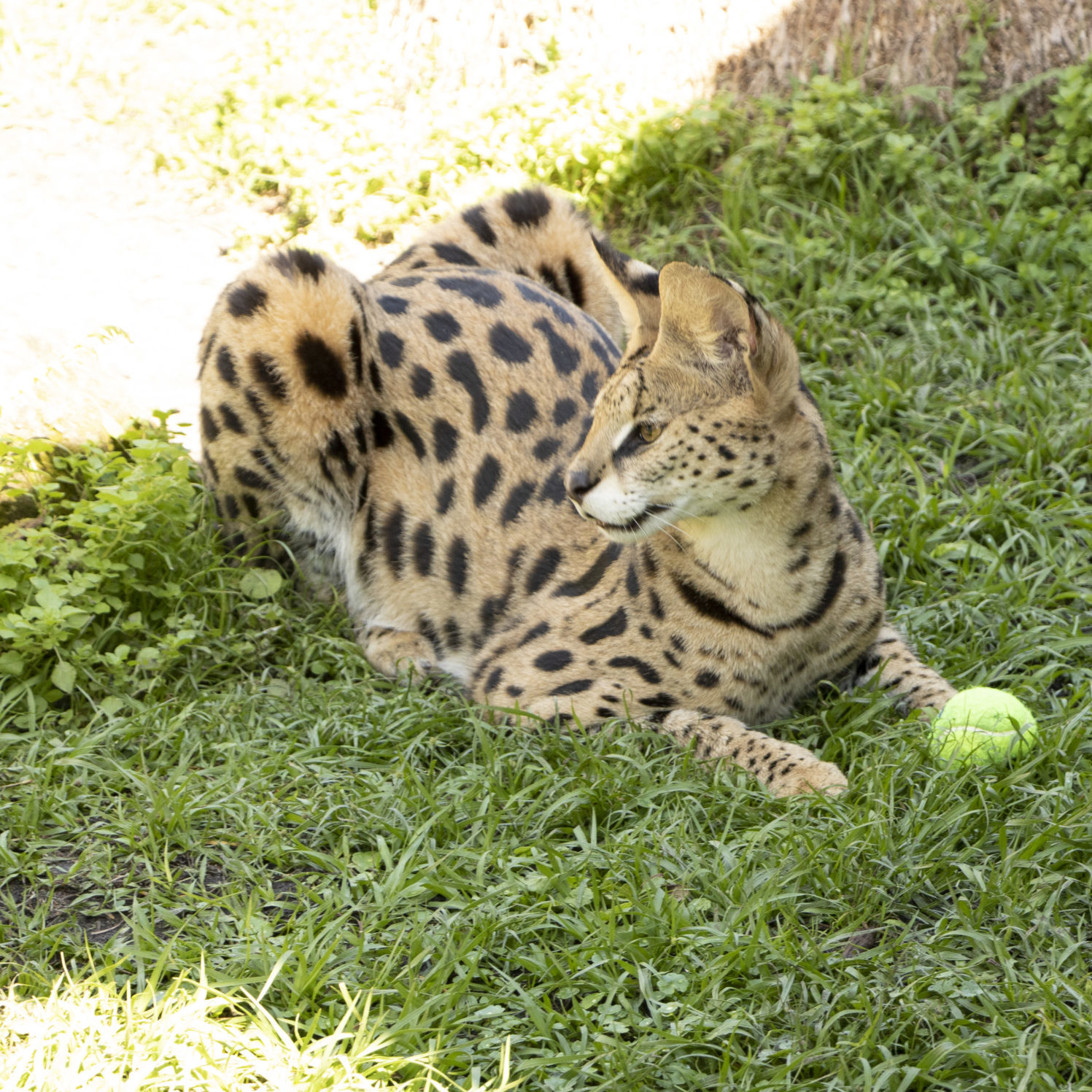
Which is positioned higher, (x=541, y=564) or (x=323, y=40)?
(x=323, y=40)

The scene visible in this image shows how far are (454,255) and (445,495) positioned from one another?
1.25 metres

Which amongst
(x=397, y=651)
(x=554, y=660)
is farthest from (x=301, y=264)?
(x=554, y=660)

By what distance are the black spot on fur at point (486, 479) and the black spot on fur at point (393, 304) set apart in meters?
0.69

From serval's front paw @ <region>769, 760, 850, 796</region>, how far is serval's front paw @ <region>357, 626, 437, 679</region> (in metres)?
1.33

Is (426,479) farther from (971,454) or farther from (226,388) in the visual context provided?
(971,454)

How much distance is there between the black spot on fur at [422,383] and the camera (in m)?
4.47

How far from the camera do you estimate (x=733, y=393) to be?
3.42m

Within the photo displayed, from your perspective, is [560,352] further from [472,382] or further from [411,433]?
[411,433]

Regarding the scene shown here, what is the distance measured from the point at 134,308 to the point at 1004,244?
399 cm

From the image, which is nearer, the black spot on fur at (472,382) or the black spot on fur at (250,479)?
the black spot on fur at (472,382)

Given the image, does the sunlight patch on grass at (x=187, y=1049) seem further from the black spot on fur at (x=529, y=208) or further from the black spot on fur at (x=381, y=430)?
the black spot on fur at (x=529, y=208)

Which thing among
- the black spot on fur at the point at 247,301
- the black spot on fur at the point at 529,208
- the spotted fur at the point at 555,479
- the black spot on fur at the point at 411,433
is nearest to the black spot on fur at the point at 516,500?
the spotted fur at the point at 555,479

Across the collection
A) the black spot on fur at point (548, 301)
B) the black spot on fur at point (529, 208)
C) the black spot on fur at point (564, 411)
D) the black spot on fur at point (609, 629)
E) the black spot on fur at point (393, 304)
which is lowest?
the black spot on fur at point (609, 629)

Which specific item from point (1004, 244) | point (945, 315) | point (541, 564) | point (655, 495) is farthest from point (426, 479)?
point (1004, 244)
